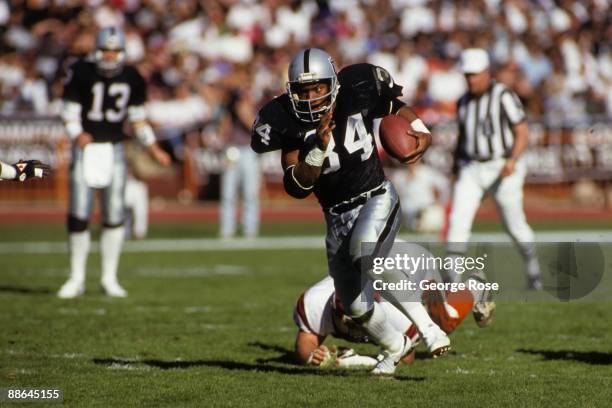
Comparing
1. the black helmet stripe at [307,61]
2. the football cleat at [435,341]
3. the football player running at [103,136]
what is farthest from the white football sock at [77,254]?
the football cleat at [435,341]

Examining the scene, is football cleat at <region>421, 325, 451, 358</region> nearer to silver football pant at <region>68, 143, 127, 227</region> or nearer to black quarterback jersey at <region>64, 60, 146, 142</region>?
silver football pant at <region>68, 143, 127, 227</region>

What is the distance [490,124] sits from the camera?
327 inches

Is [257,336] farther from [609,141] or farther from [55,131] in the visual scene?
[609,141]

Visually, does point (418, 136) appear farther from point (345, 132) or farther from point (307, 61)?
point (307, 61)

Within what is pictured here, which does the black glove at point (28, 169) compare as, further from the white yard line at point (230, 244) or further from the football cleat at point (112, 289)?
the white yard line at point (230, 244)

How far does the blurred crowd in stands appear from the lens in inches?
680

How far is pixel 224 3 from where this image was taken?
1864cm

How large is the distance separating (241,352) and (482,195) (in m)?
3.12

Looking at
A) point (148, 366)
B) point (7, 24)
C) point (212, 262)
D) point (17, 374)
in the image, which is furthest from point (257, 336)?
point (7, 24)

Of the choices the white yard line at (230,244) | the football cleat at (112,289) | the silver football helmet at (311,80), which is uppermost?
the silver football helmet at (311,80)

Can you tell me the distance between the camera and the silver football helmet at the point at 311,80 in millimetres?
Answer: 4941

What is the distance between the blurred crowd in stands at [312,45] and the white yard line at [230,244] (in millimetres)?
3775

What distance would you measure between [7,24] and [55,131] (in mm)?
2870

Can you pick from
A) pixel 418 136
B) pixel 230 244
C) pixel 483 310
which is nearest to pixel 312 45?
pixel 230 244
